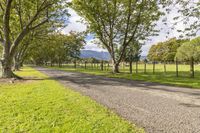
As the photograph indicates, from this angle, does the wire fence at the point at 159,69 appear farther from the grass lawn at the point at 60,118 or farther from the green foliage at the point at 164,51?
the green foliage at the point at 164,51

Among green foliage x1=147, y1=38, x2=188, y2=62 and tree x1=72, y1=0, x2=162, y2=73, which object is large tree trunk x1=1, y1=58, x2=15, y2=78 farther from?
green foliage x1=147, y1=38, x2=188, y2=62

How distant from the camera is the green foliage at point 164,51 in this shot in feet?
289

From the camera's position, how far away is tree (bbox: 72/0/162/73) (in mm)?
26875

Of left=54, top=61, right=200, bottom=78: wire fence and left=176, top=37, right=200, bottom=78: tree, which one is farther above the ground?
left=176, top=37, right=200, bottom=78: tree

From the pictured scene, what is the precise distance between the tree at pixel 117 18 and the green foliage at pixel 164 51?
59.4 metres

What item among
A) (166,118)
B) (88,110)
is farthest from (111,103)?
(166,118)

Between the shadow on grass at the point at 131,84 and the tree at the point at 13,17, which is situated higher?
the tree at the point at 13,17

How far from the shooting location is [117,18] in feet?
95.3

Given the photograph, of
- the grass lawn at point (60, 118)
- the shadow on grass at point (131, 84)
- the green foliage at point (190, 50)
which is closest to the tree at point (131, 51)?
the shadow on grass at point (131, 84)

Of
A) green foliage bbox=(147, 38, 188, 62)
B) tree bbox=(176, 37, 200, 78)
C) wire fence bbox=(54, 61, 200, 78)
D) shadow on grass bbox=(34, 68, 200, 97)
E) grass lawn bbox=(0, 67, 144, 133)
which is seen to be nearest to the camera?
grass lawn bbox=(0, 67, 144, 133)

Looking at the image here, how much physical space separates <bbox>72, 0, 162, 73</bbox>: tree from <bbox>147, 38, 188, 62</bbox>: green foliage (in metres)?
59.4

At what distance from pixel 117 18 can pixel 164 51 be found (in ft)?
232

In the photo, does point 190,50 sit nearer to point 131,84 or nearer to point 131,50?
point 131,50

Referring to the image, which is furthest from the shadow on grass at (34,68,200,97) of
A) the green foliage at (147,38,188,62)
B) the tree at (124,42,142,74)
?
the green foliage at (147,38,188,62)
